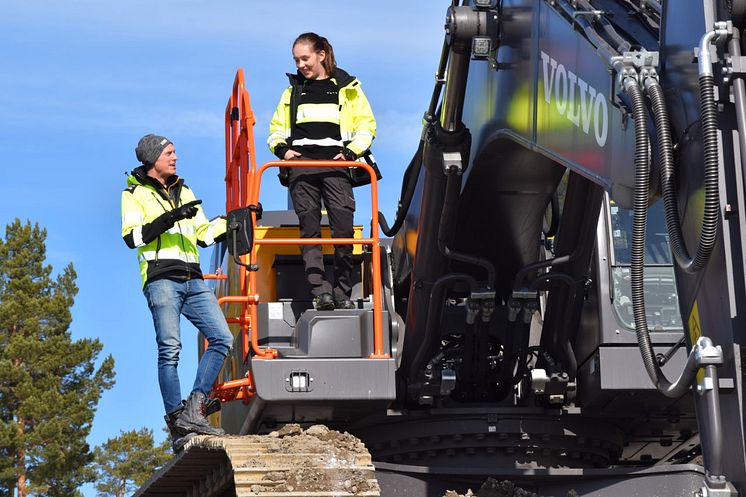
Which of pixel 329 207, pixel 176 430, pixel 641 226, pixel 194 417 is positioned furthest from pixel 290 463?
pixel 641 226

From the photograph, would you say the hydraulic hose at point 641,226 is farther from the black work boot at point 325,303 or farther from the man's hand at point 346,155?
the man's hand at point 346,155

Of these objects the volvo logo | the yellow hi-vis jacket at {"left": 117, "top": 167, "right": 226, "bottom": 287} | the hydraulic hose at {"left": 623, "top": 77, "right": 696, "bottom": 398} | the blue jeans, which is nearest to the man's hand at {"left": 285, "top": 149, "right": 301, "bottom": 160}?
the yellow hi-vis jacket at {"left": 117, "top": 167, "right": 226, "bottom": 287}

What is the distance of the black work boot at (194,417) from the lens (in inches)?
290

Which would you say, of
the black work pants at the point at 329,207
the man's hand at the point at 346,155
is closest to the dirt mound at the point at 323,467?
the black work pants at the point at 329,207

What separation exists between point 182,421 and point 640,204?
12.2 feet

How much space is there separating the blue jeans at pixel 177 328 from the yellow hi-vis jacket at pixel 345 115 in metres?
0.95

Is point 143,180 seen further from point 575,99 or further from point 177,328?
point 575,99

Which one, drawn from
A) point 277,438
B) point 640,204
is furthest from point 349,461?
point 640,204

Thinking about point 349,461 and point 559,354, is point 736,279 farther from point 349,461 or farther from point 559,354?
point 559,354

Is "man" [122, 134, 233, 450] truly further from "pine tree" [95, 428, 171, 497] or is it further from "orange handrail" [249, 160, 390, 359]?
"pine tree" [95, 428, 171, 497]

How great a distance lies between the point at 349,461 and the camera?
645cm

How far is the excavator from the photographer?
19.8ft

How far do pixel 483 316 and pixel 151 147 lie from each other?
201 cm

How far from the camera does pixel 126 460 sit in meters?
43.6
